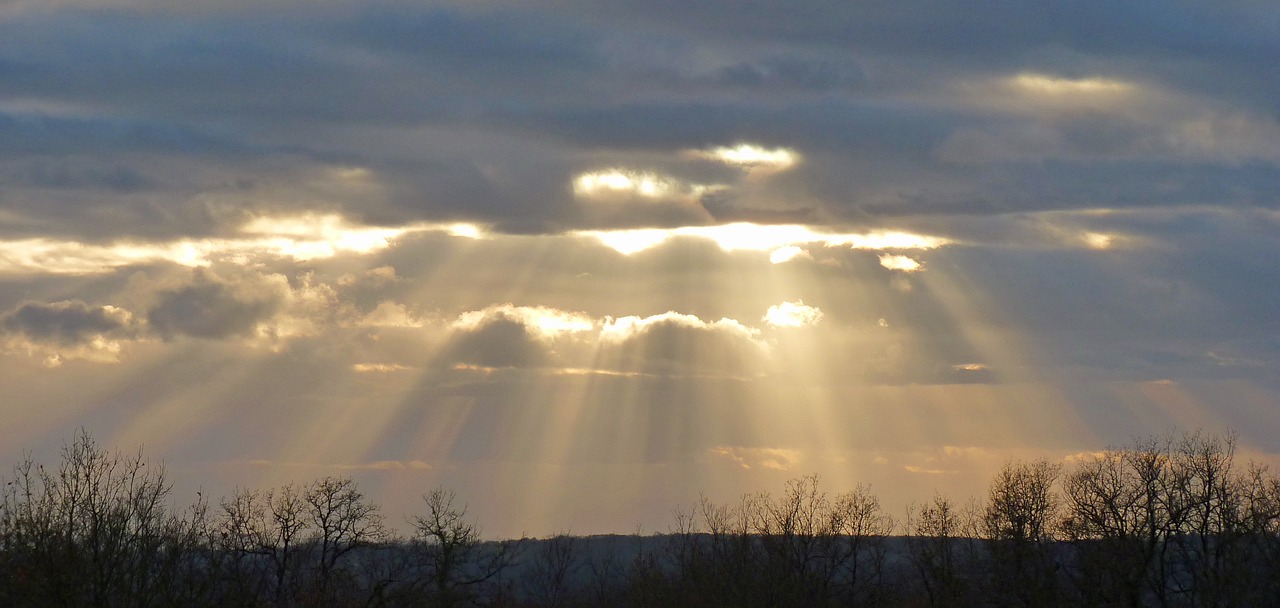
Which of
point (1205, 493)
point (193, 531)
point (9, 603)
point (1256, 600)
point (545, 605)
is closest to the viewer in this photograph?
point (9, 603)

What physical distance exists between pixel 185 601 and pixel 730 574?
6228 cm

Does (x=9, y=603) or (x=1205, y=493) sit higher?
(x=1205, y=493)

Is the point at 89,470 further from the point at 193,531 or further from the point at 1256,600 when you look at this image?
the point at 1256,600

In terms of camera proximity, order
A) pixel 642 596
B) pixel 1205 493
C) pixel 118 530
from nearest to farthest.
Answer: pixel 118 530, pixel 1205 493, pixel 642 596

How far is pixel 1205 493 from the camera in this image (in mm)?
94750

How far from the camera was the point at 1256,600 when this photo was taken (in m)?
83.2

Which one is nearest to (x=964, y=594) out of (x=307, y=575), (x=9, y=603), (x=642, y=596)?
(x=642, y=596)

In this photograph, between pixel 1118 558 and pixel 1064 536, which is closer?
pixel 1118 558

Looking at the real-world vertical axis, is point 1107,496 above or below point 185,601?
above

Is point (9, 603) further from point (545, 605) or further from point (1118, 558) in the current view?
point (545, 605)

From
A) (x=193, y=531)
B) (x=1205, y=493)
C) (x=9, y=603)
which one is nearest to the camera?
(x=9, y=603)

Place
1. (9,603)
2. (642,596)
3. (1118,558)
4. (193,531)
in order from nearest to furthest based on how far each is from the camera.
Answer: (9,603)
(193,531)
(1118,558)
(642,596)

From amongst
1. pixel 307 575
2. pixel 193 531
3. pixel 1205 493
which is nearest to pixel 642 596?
pixel 307 575

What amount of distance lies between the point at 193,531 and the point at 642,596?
7599cm
